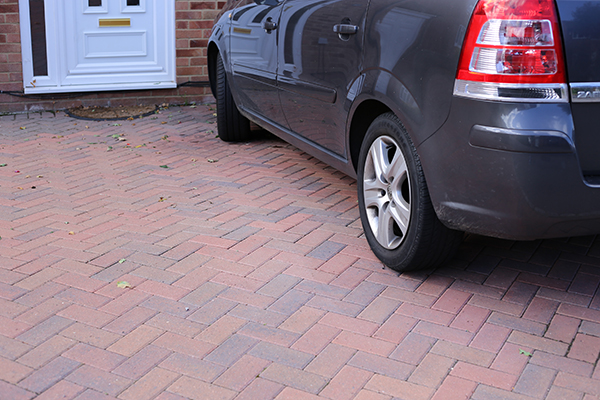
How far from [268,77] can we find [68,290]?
7.21 feet

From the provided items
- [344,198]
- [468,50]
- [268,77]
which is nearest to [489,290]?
[468,50]

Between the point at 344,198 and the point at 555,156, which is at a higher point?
the point at 555,156

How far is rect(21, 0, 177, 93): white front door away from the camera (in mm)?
7785

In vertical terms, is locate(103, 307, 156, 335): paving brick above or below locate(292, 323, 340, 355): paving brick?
below

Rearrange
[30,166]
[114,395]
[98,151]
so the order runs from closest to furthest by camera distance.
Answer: [114,395]
[30,166]
[98,151]

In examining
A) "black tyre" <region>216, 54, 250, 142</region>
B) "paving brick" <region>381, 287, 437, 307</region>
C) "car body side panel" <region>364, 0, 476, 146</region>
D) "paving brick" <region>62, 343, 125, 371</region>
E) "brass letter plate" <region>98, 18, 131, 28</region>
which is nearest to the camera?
"paving brick" <region>62, 343, 125, 371</region>

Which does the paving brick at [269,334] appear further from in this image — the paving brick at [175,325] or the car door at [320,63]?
the car door at [320,63]

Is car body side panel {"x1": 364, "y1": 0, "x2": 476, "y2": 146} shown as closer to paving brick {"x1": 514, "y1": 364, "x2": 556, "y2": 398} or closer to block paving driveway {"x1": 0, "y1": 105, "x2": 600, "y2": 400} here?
block paving driveway {"x1": 0, "y1": 105, "x2": 600, "y2": 400}

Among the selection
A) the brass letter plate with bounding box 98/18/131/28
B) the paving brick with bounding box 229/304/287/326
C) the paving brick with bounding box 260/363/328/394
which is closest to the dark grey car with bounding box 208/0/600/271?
the paving brick with bounding box 229/304/287/326

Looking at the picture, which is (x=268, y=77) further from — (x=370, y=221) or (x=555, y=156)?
(x=555, y=156)

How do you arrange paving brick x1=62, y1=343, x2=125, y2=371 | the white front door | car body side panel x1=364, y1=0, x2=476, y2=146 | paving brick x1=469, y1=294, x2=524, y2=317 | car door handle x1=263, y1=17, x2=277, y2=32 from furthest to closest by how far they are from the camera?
1. the white front door
2. car door handle x1=263, y1=17, x2=277, y2=32
3. paving brick x1=469, y1=294, x2=524, y2=317
4. car body side panel x1=364, y1=0, x2=476, y2=146
5. paving brick x1=62, y1=343, x2=125, y2=371

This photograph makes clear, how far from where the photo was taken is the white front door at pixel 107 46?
779 cm

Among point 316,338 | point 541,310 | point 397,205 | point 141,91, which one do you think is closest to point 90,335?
point 316,338

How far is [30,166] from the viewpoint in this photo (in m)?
5.48
